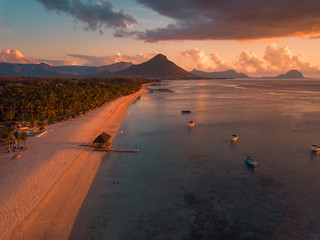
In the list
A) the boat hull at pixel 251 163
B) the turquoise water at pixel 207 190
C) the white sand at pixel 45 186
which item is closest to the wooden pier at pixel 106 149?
the white sand at pixel 45 186

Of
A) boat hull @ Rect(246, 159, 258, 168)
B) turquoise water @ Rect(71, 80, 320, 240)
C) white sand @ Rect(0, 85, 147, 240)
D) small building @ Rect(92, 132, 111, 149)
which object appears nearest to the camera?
white sand @ Rect(0, 85, 147, 240)

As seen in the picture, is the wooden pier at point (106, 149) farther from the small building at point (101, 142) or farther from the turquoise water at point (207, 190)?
the turquoise water at point (207, 190)

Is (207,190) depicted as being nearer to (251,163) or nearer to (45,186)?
(251,163)

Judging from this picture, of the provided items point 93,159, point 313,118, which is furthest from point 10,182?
point 313,118

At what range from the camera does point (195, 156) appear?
134 feet

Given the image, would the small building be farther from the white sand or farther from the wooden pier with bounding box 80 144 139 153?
the white sand

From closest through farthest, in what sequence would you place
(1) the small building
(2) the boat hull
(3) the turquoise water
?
1. (3) the turquoise water
2. (2) the boat hull
3. (1) the small building

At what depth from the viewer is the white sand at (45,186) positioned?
69.4 ft

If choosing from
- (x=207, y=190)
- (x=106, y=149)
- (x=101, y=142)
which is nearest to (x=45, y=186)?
(x=101, y=142)

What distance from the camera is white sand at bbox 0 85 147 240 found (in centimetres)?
2116

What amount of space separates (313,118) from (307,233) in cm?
6976

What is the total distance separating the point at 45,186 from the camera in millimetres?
27438

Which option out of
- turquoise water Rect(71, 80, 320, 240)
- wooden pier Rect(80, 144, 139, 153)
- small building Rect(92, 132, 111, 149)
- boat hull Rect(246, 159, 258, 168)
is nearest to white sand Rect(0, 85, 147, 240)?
wooden pier Rect(80, 144, 139, 153)

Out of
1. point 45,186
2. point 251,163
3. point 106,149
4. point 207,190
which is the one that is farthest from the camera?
point 106,149
